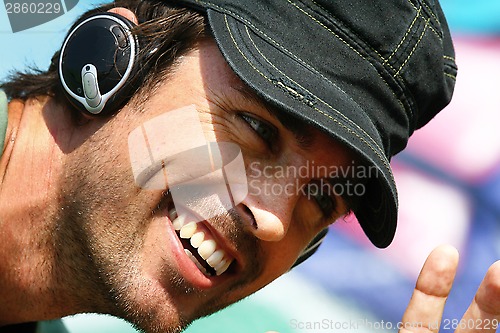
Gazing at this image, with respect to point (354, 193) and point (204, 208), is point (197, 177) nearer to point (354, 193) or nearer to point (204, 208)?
point (204, 208)

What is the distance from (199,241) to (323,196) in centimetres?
30

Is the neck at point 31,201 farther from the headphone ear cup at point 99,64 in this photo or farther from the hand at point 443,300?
the hand at point 443,300

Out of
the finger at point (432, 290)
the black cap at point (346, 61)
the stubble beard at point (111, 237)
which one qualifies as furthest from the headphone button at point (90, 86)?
the finger at point (432, 290)

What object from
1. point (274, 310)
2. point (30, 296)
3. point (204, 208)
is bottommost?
point (274, 310)

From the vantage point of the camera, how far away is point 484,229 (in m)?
2.15

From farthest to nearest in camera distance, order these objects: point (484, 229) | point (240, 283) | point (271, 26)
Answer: point (484, 229) → point (240, 283) → point (271, 26)

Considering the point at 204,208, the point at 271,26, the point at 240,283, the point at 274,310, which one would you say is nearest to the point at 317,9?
the point at 271,26

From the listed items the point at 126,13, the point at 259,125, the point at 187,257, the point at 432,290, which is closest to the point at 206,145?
the point at 259,125

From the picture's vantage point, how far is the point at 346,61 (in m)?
1.23

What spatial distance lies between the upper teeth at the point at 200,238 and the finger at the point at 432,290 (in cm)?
41

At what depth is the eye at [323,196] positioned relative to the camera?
1329 mm

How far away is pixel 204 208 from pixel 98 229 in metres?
0.23

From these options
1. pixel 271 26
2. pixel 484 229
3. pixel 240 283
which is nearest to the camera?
pixel 271 26

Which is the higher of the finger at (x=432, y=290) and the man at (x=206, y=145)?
the man at (x=206, y=145)
